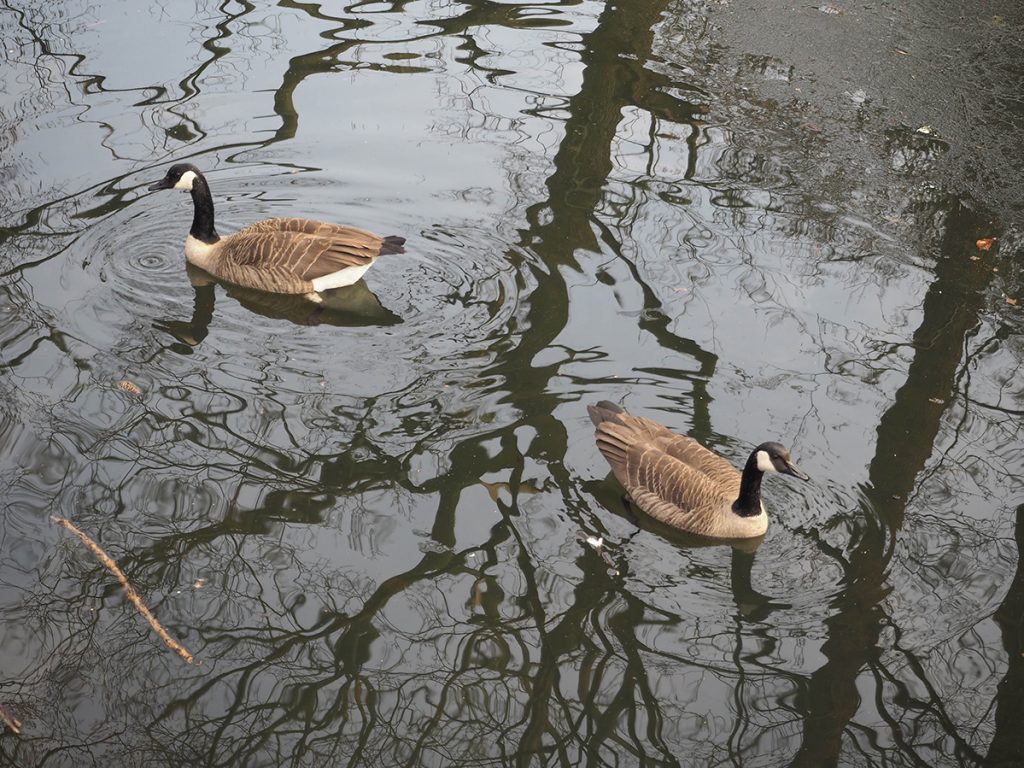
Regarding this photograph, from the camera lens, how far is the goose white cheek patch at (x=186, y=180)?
28.9ft

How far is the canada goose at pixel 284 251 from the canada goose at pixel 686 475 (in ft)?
8.63

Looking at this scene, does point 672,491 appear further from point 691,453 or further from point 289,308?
point 289,308

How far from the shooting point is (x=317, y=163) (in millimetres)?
10188

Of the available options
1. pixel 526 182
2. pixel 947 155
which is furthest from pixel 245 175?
pixel 947 155

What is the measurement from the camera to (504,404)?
24.0 feet

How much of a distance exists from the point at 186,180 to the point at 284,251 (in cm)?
113

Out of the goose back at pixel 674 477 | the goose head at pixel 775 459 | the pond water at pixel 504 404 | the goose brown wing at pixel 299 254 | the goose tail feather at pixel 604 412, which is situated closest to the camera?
the pond water at pixel 504 404

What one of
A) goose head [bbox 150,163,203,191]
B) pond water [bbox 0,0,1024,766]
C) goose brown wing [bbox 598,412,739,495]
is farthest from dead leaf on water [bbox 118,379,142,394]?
goose brown wing [bbox 598,412,739,495]

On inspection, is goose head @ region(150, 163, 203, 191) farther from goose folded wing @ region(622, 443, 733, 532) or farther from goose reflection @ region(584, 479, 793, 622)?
goose folded wing @ region(622, 443, 733, 532)

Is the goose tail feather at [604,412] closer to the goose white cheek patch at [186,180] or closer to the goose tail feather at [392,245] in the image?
the goose tail feather at [392,245]

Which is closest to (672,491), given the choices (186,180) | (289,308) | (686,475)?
(686,475)

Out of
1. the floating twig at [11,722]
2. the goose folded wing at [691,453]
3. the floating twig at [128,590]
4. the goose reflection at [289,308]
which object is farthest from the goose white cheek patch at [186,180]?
the floating twig at [11,722]

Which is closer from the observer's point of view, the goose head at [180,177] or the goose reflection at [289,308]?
the goose reflection at [289,308]

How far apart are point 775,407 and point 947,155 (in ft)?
13.8
